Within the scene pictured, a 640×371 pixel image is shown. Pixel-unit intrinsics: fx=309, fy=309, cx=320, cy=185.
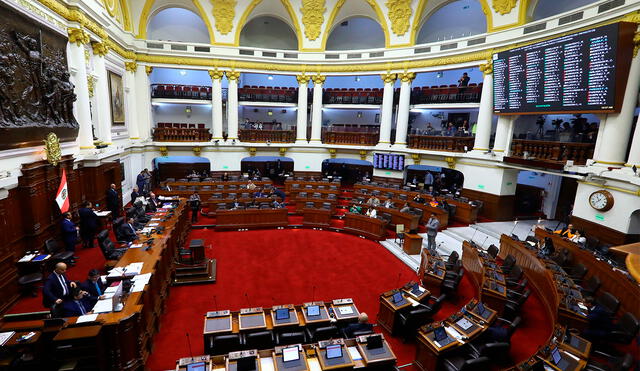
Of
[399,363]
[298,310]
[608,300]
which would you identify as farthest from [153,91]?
[608,300]

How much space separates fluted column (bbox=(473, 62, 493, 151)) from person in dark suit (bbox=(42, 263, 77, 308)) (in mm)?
16707

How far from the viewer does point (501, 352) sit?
559cm

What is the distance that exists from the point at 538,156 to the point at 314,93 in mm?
13303

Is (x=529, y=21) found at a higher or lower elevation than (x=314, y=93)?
higher

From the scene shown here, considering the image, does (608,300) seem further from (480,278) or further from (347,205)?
Result: (347,205)

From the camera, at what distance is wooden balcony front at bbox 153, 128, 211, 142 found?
19.2 meters

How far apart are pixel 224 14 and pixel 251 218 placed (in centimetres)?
1321

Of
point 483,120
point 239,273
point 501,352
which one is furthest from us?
point 483,120

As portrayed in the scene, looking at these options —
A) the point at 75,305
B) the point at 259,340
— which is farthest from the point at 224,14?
the point at 259,340

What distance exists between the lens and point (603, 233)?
34.8 feet

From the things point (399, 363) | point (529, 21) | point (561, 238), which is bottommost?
point (399, 363)

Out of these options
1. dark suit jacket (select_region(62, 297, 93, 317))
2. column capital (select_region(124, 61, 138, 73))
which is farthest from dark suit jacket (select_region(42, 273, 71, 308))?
column capital (select_region(124, 61, 138, 73))

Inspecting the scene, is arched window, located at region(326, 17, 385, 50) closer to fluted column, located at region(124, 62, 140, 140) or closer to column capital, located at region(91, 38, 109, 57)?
fluted column, located at region(124, 62, 140, 140)

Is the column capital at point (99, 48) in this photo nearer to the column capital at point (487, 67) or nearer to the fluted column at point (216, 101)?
the fluted column at point (216, 101)
